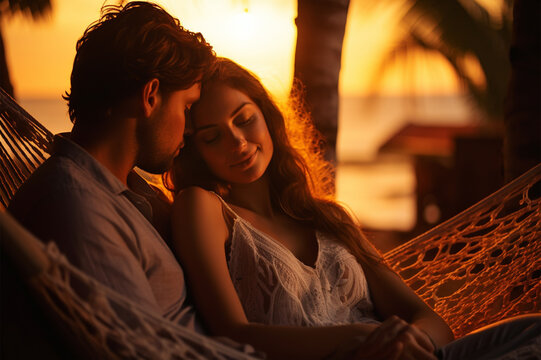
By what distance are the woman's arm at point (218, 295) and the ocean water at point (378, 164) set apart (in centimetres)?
626

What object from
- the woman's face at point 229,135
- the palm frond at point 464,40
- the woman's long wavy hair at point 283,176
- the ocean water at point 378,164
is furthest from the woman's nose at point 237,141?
the palm frond at point 464,40

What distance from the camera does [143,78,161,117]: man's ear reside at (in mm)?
1426

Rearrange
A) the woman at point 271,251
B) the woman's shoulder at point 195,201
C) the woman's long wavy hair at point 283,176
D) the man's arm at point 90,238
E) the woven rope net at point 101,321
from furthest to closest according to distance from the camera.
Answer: the woman's long wavy hair at point 283,176
the woman's shoulder at point 195,201
the woman at point 271,251
the man's arm at point 90,238
the woven rope net at point 101,321

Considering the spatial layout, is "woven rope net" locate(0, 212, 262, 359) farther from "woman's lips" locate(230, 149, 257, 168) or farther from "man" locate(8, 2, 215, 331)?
"woman's lips" locate(230, 149, 257, 168)

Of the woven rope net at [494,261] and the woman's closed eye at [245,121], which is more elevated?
the woman's closed eye at [245,121]

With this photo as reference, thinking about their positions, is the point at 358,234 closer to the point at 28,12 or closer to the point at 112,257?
the point at 112,257

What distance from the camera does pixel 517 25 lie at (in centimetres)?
241

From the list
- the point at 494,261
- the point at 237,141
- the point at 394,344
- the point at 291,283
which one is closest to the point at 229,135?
the point at 237,141

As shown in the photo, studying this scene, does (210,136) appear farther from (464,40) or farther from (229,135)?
(464,40)

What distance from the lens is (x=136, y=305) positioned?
1.05 m

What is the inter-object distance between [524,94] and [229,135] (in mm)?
1260

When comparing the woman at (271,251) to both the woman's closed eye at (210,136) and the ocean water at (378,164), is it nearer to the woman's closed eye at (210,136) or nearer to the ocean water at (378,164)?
the woman's closed eye at (210,136)

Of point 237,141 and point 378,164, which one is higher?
point 237,141

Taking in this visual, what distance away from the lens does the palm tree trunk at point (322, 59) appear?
259 cm
